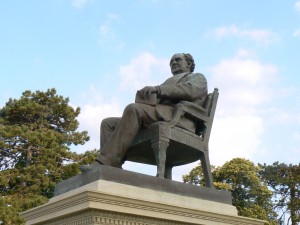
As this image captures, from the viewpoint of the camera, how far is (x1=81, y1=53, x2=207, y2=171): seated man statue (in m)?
6.18

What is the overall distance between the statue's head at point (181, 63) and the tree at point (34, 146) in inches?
466

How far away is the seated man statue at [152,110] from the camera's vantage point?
618 centimetres

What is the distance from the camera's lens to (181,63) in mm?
7500

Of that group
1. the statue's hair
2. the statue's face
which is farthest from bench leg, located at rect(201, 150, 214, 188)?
the statue's hair

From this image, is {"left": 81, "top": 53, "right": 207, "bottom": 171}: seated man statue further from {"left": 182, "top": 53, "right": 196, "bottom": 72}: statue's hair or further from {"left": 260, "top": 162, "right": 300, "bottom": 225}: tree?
{"left": 260, "top": 162, "right": 300, "bottom": 225}: tree

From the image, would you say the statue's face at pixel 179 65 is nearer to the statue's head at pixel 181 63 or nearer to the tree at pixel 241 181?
the statue's head at pixel 181 63

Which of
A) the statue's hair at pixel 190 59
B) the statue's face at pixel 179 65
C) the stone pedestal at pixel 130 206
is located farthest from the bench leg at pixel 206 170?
the statue's hair at pixel 190 59

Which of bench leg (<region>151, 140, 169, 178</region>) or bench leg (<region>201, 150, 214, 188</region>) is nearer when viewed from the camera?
bench leg (<region>151, 140, 169, 178</region>)

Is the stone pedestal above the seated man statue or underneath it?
underneath

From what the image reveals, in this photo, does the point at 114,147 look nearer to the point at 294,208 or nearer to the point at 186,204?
the point at 186,204

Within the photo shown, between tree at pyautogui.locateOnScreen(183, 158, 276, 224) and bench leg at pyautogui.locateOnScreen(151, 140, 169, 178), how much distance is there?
84.8ft

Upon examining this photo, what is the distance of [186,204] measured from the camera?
20.2 ft

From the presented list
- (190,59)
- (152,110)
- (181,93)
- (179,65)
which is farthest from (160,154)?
(190,59)

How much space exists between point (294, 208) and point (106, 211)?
82.1 ft
